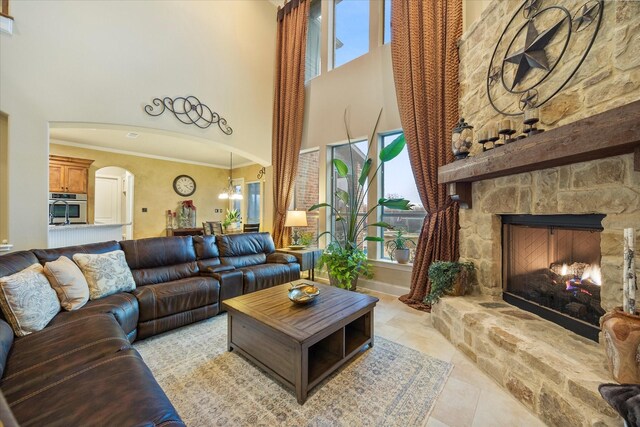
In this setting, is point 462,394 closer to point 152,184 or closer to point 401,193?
point 401,193

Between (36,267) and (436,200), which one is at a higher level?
(436,200)

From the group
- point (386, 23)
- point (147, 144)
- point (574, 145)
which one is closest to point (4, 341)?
point (574, 145)

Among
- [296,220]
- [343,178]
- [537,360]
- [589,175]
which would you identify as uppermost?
[343,178]

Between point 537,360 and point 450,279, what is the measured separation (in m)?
1.05

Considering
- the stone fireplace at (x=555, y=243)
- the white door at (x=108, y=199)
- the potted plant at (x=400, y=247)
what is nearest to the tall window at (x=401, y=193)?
the potted plant at (x=400, y=247)

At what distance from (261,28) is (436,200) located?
16.4ft

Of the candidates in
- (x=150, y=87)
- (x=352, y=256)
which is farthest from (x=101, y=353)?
(x=150, y=87)

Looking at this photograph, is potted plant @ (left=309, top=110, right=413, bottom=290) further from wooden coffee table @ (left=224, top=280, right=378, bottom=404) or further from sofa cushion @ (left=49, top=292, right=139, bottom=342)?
sofa cushion @ (left=49, top=292, right=139, bottom=342)

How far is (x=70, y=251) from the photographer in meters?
2.44

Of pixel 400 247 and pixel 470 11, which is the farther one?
pixel 400 247

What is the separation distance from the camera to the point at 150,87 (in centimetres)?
390

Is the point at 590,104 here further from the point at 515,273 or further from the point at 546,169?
the point at 515,273

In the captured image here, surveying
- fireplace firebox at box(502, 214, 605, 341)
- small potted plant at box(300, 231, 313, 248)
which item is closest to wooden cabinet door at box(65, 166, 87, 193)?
small potted plant at box(300, 231, 313, 248)

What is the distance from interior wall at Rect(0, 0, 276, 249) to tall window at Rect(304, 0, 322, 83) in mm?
846
